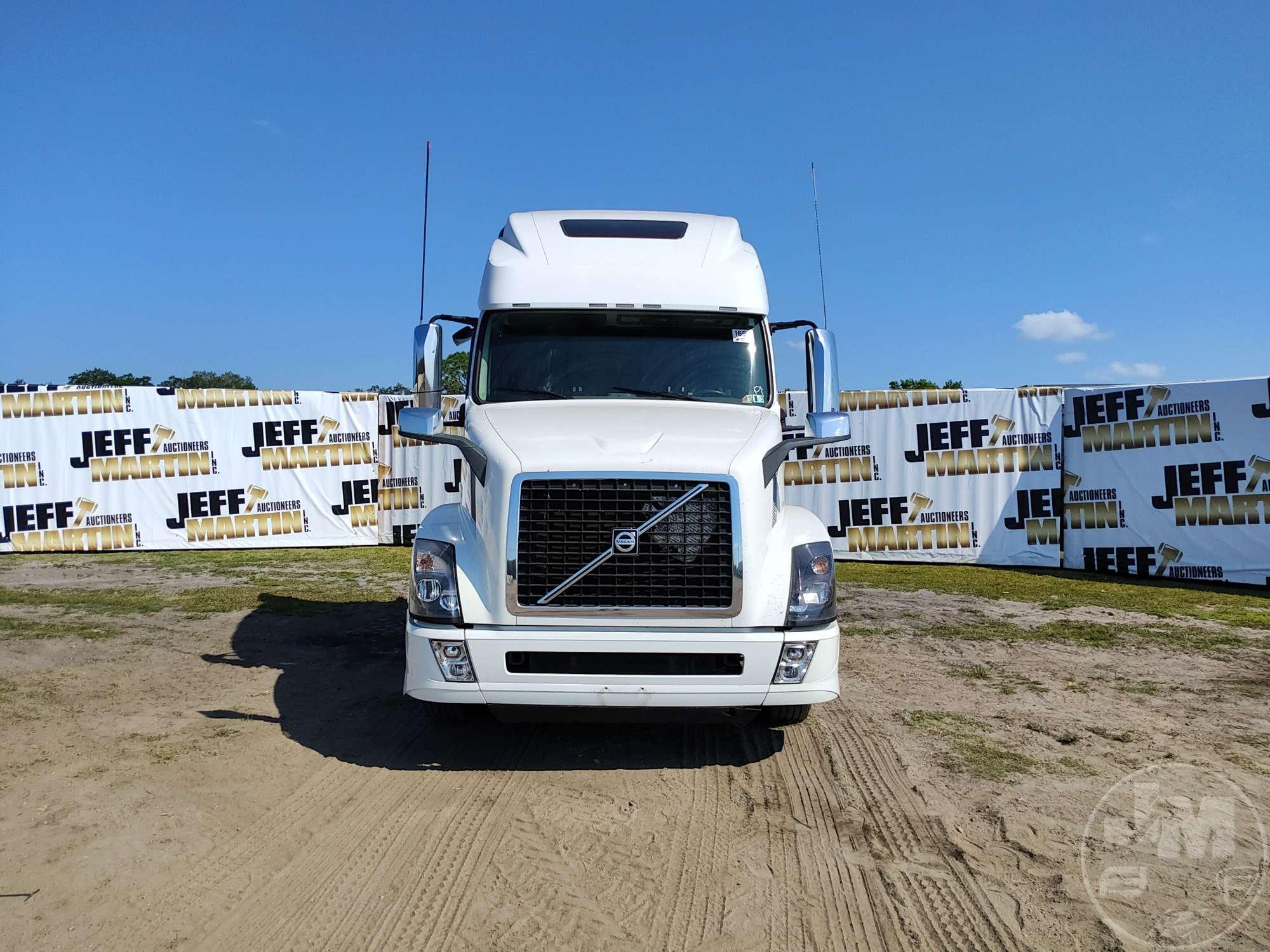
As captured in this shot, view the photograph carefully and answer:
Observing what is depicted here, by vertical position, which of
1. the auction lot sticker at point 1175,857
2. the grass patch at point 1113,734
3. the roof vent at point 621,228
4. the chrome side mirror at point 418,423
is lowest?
the auction lot sticker at point 1175,857

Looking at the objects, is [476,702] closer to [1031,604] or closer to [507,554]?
[507,554]

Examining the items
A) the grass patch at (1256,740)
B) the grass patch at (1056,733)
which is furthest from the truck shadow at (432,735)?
the grass patch at (1256,740)

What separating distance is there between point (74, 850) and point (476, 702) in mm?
1836

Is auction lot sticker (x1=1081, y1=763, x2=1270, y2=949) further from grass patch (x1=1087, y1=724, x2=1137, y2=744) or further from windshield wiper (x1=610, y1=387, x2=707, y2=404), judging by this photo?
windshield wiper (x1=610, y1=387, x2=707, y2=404)

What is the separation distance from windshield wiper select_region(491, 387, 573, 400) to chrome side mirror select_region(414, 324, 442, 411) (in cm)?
58

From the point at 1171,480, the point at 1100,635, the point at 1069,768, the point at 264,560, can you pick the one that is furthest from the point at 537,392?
the point at 1171,480

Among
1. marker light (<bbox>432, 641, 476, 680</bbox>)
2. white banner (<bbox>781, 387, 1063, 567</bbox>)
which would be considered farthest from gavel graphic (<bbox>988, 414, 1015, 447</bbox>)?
marker light (<bbox>432, 641, 476, 680</bbox>)

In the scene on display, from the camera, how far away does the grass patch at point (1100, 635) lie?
831 cm

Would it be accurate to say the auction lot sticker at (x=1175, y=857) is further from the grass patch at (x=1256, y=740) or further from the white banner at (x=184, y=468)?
the white banner at (x=184, y=468)

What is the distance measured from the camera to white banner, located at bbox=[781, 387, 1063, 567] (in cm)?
1441

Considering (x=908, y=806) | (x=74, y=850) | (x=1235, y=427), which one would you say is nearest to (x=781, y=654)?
(x=908, y=806)

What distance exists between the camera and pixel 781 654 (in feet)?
15.1

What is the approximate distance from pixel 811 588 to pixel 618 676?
3.72 ft

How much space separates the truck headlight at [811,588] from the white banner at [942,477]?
9545mm
